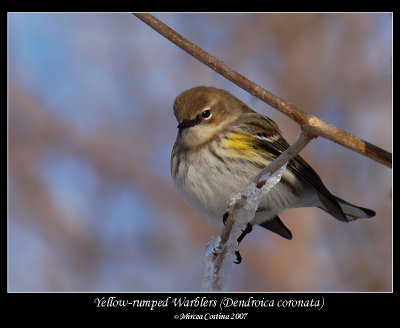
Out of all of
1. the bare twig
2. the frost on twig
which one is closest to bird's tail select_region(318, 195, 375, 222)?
the frost on twig

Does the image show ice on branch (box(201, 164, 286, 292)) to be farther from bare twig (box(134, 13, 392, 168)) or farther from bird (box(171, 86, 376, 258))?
bird (box(171, 86, 376, 258))

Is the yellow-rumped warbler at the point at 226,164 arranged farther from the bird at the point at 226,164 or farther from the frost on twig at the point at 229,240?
the frost on twig at the point at 229,240

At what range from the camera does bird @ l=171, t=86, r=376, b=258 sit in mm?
3885

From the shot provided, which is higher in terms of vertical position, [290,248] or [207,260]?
[290,248]

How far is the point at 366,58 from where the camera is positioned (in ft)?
22.1

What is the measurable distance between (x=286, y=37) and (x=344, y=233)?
8.09 feet

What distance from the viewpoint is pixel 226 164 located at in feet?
12.7

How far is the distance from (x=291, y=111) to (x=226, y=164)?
186 cm

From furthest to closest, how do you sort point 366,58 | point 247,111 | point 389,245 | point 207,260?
point 366,58 < point 389,245 < point 247,111 < point 207,260

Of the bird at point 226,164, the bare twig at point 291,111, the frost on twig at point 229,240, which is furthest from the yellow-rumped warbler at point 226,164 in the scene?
the bare twig at point 291,111

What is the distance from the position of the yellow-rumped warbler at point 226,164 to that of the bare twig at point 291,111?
1768 millimetres

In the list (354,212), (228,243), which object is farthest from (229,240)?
(354,212)

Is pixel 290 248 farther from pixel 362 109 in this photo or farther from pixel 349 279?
pixel 362 109

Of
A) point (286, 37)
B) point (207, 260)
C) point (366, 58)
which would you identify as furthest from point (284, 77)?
point (207, 260)
